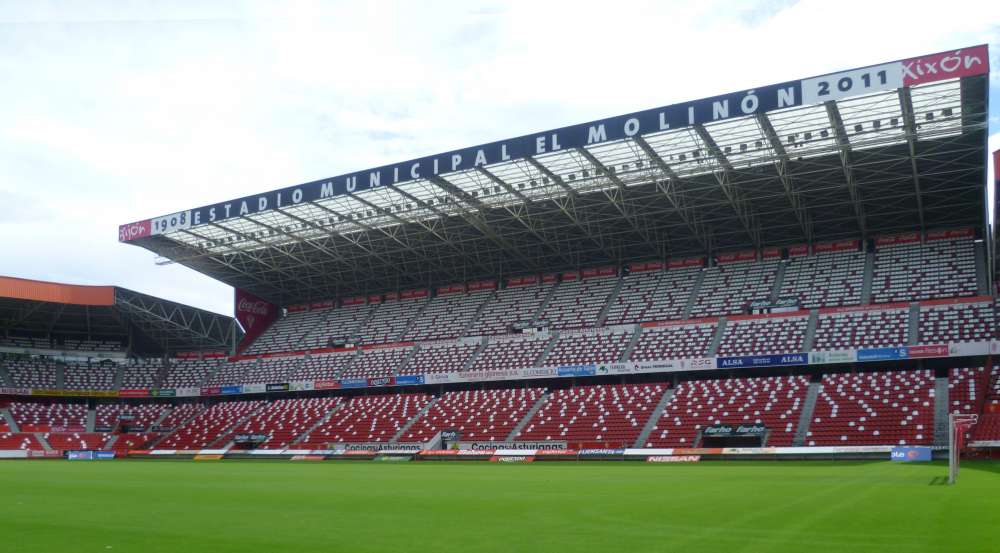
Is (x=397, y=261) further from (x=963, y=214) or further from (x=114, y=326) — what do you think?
(x=963, y=214)

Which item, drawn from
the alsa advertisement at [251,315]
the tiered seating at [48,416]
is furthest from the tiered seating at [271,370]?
the tiered seating at [48,416]

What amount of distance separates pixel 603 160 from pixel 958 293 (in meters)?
23.0

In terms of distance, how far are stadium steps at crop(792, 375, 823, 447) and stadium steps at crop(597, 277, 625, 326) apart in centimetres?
1618

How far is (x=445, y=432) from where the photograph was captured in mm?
52031

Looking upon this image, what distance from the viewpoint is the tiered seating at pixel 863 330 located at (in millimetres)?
44656

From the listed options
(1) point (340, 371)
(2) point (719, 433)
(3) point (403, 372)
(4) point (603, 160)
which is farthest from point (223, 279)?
(2) point (719, 433)

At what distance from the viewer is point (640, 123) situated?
128 feet

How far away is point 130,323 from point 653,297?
49.2 meters

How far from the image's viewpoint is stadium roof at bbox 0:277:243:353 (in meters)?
64.1

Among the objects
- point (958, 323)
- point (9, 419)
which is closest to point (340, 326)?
point (9, 419)

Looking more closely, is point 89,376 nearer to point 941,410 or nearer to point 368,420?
point 368,420

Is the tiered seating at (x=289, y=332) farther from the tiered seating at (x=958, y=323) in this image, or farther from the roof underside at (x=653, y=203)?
the tiered seating at (x=958, y=323)

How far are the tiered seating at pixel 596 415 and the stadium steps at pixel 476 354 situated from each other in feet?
25.6

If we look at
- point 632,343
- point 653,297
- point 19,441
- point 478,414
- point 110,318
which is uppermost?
point 653,297
